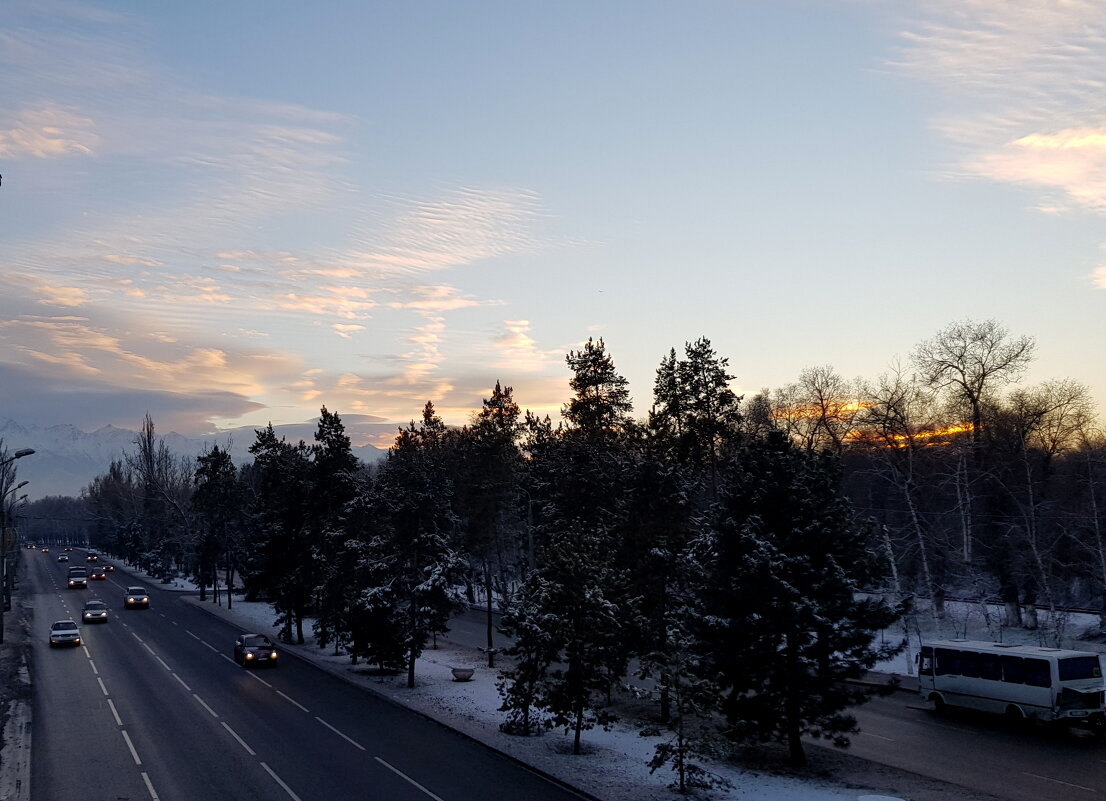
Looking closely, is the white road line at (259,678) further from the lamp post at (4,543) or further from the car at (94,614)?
the car at (94,614)

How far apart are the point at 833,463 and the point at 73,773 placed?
24471 mm

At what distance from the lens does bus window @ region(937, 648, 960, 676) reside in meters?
30.8

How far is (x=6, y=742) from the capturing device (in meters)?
25.8

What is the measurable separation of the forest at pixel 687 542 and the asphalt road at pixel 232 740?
3642mm

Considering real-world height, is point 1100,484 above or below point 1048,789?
above

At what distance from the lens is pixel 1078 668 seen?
27359 millimetres

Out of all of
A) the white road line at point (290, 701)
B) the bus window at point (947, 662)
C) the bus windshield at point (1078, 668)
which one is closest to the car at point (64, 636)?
the white road line at point (290, 701)

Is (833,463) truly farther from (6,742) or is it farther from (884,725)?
(6,742)

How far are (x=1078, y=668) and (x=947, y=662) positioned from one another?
473 centimetres

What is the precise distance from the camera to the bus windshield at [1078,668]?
88.9 feet

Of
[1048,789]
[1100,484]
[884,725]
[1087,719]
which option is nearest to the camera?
[1048,789]

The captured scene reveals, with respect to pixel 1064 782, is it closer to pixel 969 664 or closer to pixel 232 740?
pixel 969 664

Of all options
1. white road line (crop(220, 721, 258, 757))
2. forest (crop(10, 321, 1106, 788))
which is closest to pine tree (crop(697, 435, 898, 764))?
forest (crop(10, 321, 1106, 788))

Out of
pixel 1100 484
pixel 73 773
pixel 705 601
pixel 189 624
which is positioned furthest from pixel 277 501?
pixel 1100 484
